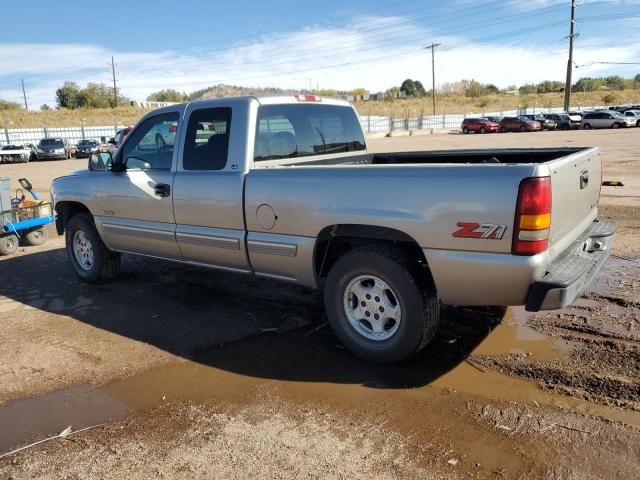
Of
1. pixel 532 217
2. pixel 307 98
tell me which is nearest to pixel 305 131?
pixel 307 98

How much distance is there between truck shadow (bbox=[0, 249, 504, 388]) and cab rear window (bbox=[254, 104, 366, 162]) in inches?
60.1

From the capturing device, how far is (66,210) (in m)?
6.64

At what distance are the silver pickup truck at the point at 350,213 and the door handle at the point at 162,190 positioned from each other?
0.05 ft

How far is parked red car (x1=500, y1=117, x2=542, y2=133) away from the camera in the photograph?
47188 millimetres

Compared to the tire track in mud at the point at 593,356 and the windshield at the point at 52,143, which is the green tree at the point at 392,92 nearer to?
the windshield at the point at 52,143

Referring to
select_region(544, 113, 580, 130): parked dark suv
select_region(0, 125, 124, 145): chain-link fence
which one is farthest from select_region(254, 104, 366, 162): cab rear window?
select_region(544, 113, 580, 130): parked dark suv

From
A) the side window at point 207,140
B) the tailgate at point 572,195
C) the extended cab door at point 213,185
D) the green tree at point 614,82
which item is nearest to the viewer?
the tailgate at point 572,195

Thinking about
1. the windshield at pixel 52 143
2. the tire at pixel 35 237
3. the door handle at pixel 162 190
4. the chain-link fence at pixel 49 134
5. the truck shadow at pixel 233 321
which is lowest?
the truck shadow at pixel 233 321

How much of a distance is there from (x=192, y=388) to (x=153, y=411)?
353 millimetres

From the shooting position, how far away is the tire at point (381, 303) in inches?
150

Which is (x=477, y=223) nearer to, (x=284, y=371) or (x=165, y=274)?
(x=284, y=371)

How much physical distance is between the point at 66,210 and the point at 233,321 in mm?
2984

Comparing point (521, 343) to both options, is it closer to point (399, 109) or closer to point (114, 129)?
point (114, 129)

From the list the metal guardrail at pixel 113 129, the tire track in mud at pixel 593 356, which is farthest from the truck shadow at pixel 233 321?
the metal guardrail at pixel 113 129
